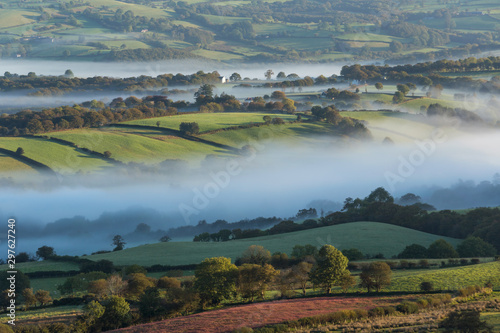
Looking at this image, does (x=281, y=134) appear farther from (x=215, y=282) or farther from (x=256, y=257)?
(x=215, y=282)

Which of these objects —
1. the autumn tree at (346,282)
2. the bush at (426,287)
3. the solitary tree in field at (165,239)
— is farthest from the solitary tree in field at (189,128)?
the bush at (426,287)

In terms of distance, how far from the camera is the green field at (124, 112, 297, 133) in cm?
12838

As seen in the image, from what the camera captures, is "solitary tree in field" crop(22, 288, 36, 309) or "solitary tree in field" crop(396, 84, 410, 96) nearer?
"solitary tree in field" crop(22, 288, 36, 309)

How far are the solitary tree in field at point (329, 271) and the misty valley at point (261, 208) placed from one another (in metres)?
0.17

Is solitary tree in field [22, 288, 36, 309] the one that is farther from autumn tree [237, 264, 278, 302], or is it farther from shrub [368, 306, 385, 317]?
shrub [368, 306, 385, 317]

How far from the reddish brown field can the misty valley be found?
0.21m

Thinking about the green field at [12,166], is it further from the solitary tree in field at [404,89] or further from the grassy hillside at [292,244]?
the solitary tree in field at [404,89]

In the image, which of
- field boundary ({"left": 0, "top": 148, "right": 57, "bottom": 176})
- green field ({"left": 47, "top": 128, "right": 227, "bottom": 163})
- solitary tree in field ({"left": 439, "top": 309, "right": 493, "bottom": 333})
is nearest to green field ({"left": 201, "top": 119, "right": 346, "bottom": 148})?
green field ({"left": 47, "top": 128, "right": 227, "bottom": 163})

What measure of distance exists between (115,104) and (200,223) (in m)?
76.4

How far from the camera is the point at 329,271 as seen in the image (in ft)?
159

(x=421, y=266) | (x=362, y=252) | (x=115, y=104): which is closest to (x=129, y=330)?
(x=421, y=266)

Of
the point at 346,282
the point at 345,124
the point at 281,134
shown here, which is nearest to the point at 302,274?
the point at 346,282

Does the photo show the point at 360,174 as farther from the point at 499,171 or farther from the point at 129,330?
the point at 129,330

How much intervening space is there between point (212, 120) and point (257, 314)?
9662 centimetres
